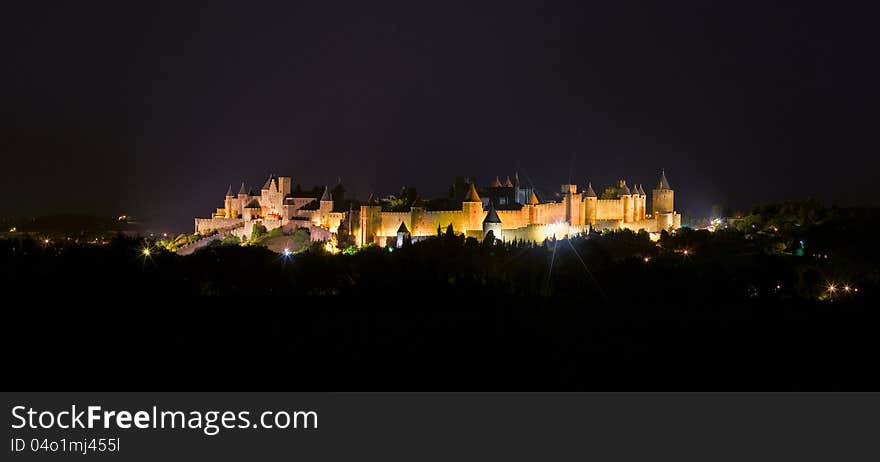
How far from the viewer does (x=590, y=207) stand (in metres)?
46.3

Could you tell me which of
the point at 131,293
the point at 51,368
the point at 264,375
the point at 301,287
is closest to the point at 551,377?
the point at 264,375

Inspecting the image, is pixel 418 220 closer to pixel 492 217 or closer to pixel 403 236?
pixel 403 236

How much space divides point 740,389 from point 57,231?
54547 millimetres

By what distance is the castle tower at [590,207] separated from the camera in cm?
4603

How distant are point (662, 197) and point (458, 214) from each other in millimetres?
18114

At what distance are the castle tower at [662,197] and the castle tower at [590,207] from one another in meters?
6.09

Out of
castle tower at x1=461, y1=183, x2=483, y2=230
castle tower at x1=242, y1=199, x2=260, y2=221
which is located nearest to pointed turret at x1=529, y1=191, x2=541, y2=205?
castle tower at x1=461, y1=183, x2=483, y2=230

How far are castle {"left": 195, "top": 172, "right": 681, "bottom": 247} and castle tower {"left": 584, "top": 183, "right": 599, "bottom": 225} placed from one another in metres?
0.01

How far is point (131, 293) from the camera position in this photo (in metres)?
10.9

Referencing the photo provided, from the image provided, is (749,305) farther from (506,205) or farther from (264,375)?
(506,205)

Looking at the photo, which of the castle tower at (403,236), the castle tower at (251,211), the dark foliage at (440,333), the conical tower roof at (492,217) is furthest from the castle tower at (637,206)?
the dark foliage at (440,333)

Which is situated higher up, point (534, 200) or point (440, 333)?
point (534, 200)

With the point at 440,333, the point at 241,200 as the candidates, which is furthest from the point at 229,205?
the point at 440,333

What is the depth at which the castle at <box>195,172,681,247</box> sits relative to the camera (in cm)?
3931
